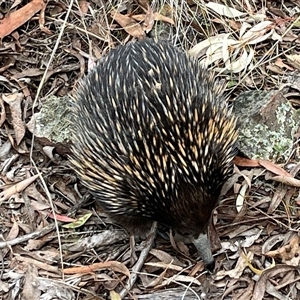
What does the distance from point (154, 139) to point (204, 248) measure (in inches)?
18.8

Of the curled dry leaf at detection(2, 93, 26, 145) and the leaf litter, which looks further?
the curled dry leaf at detection(2, 93, 26, 145)

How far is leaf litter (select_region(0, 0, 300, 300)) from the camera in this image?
328 cm

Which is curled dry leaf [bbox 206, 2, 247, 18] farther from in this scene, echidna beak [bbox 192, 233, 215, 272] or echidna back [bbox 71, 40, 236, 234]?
echidna beak [bbox 192, 233, 215, 272]

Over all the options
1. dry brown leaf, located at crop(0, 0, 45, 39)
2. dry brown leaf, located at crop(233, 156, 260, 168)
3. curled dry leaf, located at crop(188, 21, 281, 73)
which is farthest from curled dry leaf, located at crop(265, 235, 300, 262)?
dry brown leaf, located at crop(0, 0, 45, 39)

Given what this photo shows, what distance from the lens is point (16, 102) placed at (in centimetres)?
378

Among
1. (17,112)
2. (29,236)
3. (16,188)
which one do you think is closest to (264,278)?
(29,236)

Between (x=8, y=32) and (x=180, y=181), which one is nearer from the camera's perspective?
(x=180, y=181)

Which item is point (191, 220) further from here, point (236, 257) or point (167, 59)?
point (167, 59)

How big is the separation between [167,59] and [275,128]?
0.64 metres

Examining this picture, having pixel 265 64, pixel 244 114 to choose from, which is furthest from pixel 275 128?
pixel 265 64

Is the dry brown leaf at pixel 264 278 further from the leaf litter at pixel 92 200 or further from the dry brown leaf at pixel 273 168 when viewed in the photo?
the dry brown leaf at pixel 273 168

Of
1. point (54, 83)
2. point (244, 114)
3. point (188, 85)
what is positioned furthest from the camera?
point (54, 83)

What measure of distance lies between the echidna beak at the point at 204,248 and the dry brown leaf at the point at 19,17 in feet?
4.97

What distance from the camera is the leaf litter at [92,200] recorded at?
3.28 meters
